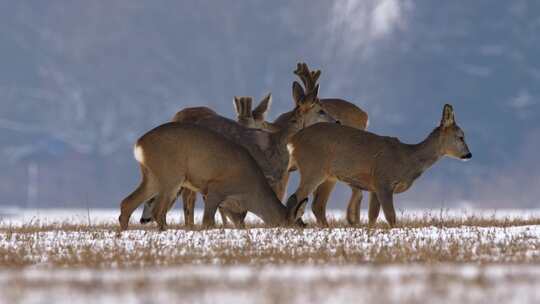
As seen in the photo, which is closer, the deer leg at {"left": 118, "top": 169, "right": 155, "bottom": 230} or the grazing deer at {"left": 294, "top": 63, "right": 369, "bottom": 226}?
the deer leg at {"left": 118, "top": 169, "right": 155, "bottom": 230}

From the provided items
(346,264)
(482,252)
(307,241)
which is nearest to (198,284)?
(346,264)

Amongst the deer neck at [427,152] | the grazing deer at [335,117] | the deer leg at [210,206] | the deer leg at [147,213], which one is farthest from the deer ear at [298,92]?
the deer leg at [210,206]

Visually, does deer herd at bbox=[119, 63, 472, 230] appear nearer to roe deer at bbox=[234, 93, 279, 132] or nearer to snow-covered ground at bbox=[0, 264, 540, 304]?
roe deer at bbox=[234, 93, 279, 132]

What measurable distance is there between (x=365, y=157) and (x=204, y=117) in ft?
11.7

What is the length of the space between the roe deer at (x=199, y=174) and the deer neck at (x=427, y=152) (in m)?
2.68

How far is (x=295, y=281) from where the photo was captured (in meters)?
6.78

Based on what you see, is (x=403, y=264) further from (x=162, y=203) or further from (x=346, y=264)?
(x=162, y=203)

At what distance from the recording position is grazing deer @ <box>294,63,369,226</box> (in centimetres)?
1769

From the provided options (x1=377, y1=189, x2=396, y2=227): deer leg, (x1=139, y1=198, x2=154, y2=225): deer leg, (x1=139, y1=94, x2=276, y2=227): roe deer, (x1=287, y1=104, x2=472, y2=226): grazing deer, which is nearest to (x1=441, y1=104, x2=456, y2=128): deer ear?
(x1=287, y1=104, x2=472, y2=226): grazing deer

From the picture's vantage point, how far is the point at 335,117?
20656 mm

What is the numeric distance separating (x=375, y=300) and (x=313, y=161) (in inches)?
426

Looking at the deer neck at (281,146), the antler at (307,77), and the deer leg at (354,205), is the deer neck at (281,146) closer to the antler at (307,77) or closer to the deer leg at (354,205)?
the antler at (307,77)

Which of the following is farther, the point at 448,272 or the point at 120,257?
the point at 120,257

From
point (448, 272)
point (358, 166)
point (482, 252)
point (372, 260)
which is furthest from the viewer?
point (358, 166)
